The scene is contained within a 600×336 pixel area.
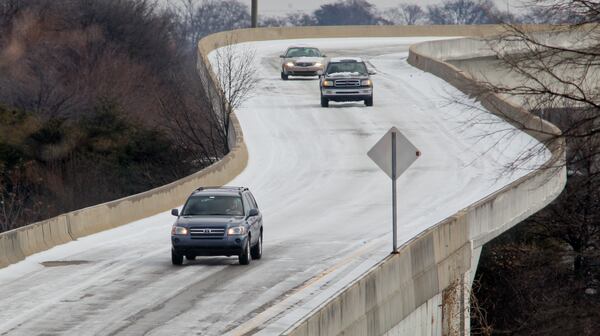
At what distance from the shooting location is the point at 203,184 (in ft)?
130

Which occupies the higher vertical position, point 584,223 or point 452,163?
point 452,163

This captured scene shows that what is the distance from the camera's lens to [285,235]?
30.7m

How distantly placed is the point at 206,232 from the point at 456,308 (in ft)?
20.5

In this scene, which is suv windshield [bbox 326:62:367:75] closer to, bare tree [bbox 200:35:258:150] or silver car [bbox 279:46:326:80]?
bare tree [bbox 200:35:258:150]

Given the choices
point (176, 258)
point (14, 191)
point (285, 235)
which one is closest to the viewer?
point (176, 258)

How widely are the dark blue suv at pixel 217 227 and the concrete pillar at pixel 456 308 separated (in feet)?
13.3

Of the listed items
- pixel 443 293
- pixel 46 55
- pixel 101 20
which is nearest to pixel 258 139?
pixel 443 293

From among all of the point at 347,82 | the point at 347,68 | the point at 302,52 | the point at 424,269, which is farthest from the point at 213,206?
the point at 302,52

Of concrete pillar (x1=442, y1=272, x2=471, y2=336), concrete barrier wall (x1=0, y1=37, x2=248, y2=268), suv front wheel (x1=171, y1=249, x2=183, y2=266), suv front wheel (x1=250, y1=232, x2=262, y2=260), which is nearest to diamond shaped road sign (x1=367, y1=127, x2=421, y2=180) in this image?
suv front wheel (x1=250, y1=232, x2=262, y2=260)

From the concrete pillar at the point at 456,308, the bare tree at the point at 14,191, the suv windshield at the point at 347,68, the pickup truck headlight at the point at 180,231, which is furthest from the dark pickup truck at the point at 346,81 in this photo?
the pickup truck headlight at the point at 180,231

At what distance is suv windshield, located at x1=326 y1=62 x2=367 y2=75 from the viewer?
58406 millimetres

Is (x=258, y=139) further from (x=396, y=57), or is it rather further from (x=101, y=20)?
(x=101, y=20)

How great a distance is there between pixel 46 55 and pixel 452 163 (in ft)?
209

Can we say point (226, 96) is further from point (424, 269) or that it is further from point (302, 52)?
point (424, 269)
